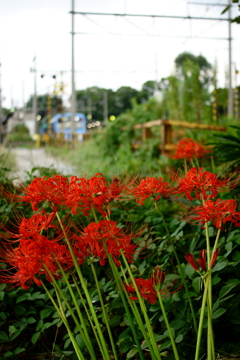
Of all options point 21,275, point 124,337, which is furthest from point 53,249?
point 124,337

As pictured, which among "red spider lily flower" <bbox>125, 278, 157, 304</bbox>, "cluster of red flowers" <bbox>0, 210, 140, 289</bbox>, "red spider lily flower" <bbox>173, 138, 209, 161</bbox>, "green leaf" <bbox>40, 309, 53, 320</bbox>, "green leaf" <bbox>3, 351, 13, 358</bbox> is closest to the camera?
"cluster of red flowers" <bbox>0, 210, 140, 289</bbox>

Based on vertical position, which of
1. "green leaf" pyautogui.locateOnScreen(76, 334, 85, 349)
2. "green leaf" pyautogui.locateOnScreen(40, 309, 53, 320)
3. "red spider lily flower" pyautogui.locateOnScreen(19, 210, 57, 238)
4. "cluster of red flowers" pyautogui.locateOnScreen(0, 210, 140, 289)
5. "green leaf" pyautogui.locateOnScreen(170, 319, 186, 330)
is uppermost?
"red spider lily flower" pyautogui.locateOnScreen(19, 210, 57, 238)

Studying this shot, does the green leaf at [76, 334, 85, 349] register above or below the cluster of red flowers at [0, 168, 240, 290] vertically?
below

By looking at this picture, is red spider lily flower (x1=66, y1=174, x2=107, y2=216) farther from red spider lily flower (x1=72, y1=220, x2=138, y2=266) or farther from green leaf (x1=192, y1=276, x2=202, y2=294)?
green leaf (x1=192, y1=276, x2=202, y2=294)

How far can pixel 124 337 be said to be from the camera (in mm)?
1491

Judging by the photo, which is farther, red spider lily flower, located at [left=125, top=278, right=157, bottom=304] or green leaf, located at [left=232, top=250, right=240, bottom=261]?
green leaf, located at [left=232, top=250, right=240, bottom=261]

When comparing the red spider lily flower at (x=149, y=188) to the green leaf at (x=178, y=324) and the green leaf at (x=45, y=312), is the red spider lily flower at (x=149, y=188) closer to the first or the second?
the green leaf at (x=178, y=324)

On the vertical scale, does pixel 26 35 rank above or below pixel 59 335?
above

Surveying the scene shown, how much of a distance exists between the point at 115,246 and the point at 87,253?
0.09m

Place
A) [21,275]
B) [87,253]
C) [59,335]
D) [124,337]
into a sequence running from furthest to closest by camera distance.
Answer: [59,335], [124,337], [87,253], [21,275]

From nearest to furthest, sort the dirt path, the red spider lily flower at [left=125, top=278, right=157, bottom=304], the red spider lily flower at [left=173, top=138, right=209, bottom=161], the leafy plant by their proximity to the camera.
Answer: the red spider lily flower at [left=125, top=278, right=157, bottom=304]
the leafy plant
the red spider lily flower at [left=173, top=138, right=209, bottom=161]
the dirt path

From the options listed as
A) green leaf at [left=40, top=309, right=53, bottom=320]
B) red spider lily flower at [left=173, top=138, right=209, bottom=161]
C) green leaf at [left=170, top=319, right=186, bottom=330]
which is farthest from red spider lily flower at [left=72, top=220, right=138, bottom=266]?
red spider lily flower at [left=173, top=138, right=209, bottom=161]

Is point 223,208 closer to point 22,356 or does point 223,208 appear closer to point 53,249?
point 53,249

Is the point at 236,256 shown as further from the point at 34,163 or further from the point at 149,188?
the point at 34,163
